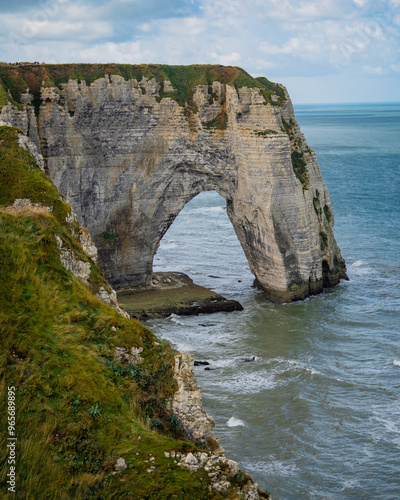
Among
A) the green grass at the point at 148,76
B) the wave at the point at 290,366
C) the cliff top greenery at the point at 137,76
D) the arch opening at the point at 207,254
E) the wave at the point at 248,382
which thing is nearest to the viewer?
the wave at the point at 248,382

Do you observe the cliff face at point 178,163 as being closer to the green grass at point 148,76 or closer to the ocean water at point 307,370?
the green grass at point 148,76

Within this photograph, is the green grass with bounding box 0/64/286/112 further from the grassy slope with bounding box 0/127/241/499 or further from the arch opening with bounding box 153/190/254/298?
the grassy slope with bounding box 0/127/241/499

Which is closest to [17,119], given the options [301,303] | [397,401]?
[301,303]

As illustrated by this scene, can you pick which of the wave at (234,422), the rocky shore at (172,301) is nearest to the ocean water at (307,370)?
the wave at (234,422)

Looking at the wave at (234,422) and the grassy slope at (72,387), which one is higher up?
the grassy slope at (72,387)

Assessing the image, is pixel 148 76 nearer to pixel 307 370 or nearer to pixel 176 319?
pixel 176 319

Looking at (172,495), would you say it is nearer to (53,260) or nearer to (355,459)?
(53,260)
